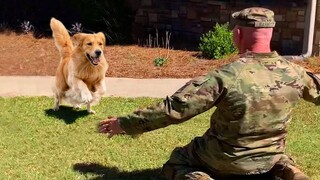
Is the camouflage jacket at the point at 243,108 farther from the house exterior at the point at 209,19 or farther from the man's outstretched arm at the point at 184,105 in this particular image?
the house exterior at the point at 209,19

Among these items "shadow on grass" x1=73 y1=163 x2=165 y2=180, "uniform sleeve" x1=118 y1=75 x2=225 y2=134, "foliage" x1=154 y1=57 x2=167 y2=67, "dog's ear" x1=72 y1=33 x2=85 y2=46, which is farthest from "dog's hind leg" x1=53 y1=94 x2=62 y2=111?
"uniform sleeve" x1=118 y1=75 x2=225 y2=134

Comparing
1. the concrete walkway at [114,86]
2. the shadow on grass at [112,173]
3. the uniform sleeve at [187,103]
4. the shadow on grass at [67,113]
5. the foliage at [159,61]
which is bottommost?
the concrete walkway at [114,86]

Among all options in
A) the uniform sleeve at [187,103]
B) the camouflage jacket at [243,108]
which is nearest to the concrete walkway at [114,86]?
the camouflage jacket at [243,108]

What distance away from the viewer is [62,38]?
23.8ft

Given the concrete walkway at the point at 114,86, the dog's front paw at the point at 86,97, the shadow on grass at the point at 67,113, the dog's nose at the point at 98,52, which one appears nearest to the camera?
the dog's nose at the point at 98,52

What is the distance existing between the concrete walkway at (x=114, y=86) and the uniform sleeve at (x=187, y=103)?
4.20 metres

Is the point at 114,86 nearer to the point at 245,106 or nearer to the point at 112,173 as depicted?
the point at 112,173

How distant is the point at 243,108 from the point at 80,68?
328cm

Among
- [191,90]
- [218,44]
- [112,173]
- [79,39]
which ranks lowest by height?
[112,173]

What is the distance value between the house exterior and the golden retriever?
486cm

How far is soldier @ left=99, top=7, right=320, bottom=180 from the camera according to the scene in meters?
3.91

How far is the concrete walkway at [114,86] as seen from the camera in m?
8.39

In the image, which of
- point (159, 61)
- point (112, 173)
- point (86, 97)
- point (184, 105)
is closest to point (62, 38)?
point (86, 97)

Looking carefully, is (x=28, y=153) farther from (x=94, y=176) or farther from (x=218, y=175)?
(x=218, y=175)
